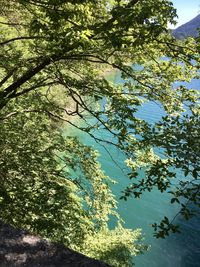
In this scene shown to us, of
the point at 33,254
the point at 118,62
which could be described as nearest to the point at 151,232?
the point at 118,62

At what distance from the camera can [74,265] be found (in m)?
3.88

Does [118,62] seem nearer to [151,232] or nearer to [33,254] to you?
[33,254]

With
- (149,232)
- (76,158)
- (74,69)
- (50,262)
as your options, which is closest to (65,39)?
(50,262)


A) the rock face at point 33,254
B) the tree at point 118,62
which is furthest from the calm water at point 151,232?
the rock face at point 33,254

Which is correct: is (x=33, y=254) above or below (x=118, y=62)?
below

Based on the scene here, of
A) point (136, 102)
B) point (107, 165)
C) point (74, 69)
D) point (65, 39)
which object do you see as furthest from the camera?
point (107, 165)

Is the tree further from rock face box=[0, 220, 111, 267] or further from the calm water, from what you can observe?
the calm water

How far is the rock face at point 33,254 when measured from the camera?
380 centimetres

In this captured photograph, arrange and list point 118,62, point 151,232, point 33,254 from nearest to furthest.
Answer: point 33,254 → point 118,62 → point 151,232

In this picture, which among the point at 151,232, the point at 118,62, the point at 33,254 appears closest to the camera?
the point at 33,254

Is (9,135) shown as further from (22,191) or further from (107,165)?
(107,165)

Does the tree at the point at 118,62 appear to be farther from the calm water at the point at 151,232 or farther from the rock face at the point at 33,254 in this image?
the calm water at the point at 151,232

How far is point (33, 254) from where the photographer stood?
3.94 m

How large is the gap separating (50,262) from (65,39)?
11.3 ft
